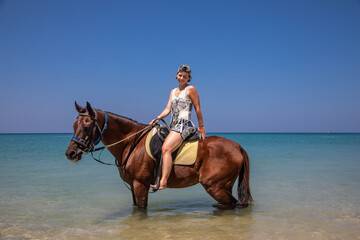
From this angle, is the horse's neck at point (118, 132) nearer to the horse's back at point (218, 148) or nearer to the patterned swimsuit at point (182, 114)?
the patterned swimsuit at point (182, 114)

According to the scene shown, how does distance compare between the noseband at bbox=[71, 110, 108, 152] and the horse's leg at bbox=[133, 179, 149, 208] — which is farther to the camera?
the horse's leg at bbox=[133, 179, 149, 208]

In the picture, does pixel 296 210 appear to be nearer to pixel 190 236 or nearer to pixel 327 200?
pixel 327 200

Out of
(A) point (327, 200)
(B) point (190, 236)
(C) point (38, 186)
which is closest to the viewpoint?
(B) point (190, 236)

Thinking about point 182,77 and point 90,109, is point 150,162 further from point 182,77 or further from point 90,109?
point 182,77

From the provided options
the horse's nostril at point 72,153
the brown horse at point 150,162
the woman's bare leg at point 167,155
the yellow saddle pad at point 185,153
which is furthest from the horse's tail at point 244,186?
the horse's nostril at point 72,153

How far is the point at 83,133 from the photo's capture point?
13.2ft

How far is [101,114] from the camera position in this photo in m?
4.30

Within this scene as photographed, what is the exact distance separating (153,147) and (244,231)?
6.05 feet

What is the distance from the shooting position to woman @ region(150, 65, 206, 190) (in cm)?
419

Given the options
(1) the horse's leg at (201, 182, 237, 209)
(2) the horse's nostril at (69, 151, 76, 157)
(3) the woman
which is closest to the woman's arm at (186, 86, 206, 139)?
(3) the woman

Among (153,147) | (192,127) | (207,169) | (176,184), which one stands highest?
(192,127)

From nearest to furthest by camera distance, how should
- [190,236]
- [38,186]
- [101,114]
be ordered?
[190,236]
[101,114]
[38,186]

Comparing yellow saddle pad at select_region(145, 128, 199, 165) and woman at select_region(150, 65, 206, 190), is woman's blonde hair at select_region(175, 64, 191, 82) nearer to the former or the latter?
woman at select_region(150, 65, 206, 190)

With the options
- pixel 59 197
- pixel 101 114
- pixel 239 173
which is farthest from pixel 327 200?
pixel 59 197
